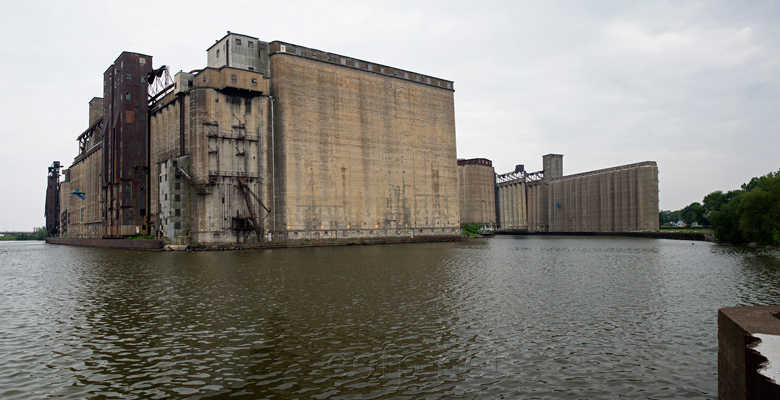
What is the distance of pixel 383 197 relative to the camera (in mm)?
101812

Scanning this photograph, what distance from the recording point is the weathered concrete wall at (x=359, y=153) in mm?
87625

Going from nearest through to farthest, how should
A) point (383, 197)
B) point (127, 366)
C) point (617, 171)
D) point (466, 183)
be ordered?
point (127, 366) < point (383, 197) < point (617, 171) < point (466, 183)

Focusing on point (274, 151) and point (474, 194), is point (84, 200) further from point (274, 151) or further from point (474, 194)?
point (474, 194)

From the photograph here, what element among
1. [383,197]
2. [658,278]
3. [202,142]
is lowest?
[658,278]

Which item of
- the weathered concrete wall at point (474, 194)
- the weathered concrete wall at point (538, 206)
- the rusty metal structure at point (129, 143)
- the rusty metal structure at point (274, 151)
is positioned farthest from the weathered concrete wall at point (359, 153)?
the weathered concrete wall at point (538, 206)

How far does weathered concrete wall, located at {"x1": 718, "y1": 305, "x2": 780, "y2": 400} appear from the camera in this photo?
650 centimetres

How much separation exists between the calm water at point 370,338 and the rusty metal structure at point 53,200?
6083 inches

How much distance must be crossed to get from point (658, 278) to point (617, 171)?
12615 centimetres

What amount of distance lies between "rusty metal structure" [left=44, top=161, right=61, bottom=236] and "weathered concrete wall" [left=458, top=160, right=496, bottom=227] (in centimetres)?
13654

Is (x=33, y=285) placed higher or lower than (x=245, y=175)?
lower

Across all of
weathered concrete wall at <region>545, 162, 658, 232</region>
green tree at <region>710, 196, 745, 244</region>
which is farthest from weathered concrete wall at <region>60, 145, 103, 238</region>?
weathered concrete wall at <region>545, 162, 658, 232</region>

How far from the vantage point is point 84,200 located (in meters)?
125

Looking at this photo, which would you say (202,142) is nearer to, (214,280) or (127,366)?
(214,280)

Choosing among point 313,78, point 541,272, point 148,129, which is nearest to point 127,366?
point 541,272
